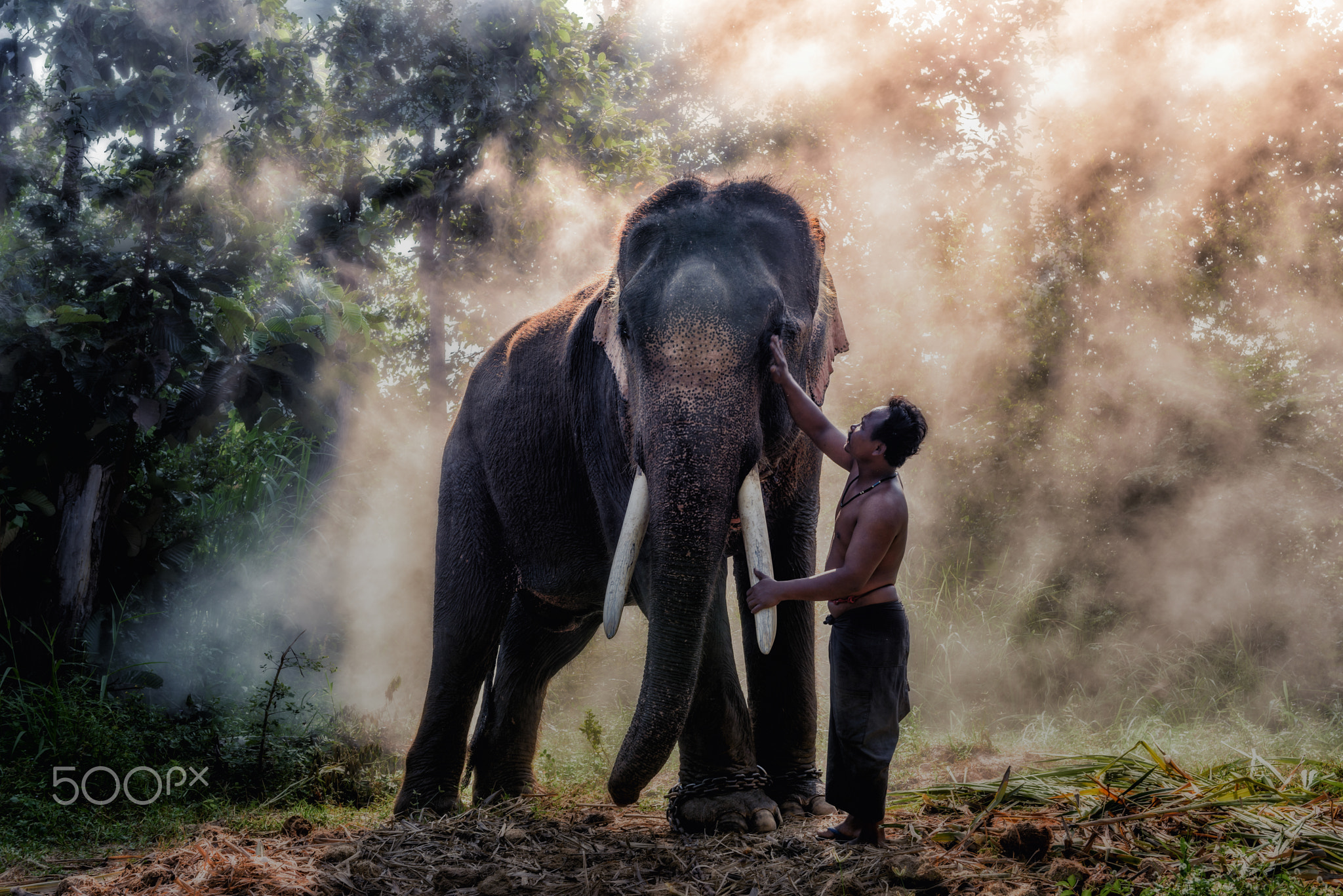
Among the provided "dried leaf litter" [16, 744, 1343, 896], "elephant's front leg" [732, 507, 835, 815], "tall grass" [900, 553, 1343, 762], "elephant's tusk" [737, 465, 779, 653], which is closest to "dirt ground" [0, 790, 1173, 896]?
"dried leaf litter" [16, 744, 1343, 896]

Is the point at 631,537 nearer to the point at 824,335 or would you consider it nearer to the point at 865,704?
the point at 865,704

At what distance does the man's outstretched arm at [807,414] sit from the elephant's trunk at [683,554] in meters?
0.38

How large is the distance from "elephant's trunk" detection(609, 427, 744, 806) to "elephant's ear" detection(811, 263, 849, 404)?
0.81 m

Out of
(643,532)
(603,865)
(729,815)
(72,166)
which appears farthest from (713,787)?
(72,166)

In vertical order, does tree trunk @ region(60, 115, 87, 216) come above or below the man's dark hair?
above

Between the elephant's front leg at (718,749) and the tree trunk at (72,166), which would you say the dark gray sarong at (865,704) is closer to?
the elephant's front leg at (718,749)

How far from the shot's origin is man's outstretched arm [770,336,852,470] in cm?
325

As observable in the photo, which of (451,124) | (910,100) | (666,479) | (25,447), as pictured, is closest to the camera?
(666,479)

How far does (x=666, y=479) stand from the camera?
3010 mm

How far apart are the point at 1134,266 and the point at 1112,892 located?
865cm

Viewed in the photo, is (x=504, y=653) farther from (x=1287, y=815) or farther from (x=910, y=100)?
(x=910, y=100)

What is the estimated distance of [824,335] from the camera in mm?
3861

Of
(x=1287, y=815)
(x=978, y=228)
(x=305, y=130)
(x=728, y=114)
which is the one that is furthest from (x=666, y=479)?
(x=728, y=114)

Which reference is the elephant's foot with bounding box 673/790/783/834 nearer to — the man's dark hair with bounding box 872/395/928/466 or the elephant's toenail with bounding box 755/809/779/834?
the elephant's toenail with bounding box 755/809/779/834
